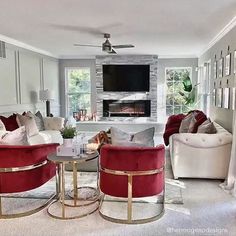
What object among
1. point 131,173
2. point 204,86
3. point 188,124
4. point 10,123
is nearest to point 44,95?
point 10,123

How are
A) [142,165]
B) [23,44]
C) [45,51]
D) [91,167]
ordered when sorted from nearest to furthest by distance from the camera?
[142,165], [91,167], [23,44], [45,51]

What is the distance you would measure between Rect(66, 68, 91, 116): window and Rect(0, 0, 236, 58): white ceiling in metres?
2.86

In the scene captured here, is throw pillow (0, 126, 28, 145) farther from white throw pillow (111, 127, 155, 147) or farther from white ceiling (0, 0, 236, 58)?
white ceiling (0, 0, 236, 58)

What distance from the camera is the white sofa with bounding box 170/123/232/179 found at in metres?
4.27

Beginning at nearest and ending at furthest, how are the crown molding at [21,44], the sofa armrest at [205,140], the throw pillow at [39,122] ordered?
the sofa armrest at [205,140], the crown molding at [21,44], the throw pillow at [39,122]

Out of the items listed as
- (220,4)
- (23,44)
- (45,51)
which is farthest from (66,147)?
(45,51)

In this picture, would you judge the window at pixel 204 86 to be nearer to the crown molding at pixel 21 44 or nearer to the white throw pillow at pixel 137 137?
the white throw pillow at pixel 137 137

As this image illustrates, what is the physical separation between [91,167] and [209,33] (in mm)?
3433

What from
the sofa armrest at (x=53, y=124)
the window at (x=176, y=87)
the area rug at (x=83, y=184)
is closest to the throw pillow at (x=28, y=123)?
the sofa armrest at (x=53, y=124)

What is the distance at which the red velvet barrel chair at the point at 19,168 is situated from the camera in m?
3.14

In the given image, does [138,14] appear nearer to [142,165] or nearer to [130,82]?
[142,165]

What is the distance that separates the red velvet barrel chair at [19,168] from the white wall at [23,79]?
3.40m

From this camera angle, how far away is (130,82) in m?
9.28

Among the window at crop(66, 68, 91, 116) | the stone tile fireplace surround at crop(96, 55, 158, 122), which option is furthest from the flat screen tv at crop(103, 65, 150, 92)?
the window at crop(66, 68, 91, 116)
